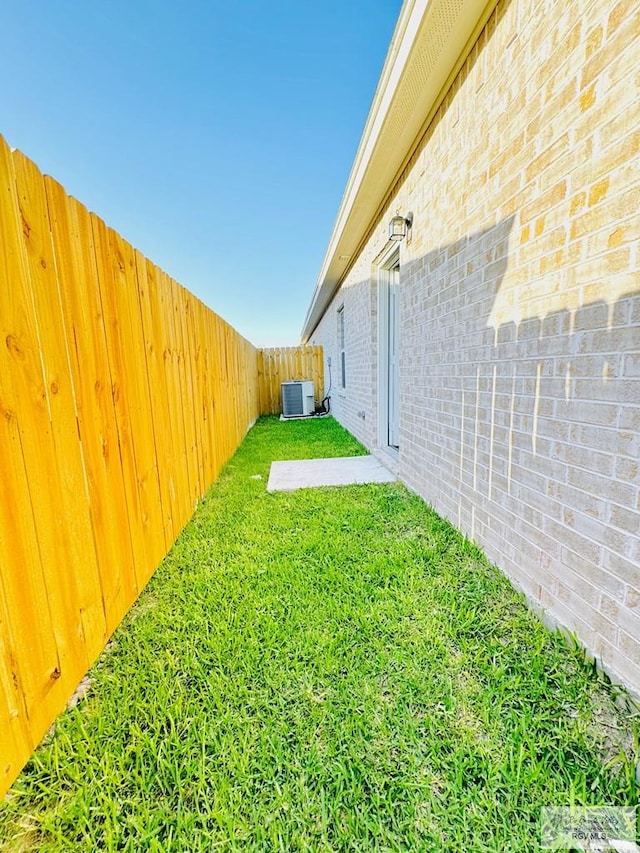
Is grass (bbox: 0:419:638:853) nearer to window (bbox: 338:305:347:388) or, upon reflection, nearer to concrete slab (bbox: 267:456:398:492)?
concrete slab (bbox: 267:456:398:492)

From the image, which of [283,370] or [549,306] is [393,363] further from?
[283,370]

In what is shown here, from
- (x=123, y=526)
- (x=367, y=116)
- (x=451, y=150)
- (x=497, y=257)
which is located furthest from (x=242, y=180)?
(x=123, y=526)

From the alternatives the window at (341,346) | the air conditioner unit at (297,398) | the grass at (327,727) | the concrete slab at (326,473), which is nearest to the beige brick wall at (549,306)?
the grass at (327,727)

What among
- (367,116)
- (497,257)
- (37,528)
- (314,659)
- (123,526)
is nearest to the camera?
Result: (37,528)

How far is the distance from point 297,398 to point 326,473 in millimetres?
5343

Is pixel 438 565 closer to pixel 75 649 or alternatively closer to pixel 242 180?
pixel 75 649

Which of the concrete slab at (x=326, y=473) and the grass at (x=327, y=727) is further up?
the grass at (x=327, y=727)

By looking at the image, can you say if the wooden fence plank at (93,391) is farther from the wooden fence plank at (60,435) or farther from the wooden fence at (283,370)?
the wooden fence at (283,370)

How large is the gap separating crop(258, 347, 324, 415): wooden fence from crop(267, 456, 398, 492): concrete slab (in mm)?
6314

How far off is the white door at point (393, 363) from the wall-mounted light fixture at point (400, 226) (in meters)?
1.11

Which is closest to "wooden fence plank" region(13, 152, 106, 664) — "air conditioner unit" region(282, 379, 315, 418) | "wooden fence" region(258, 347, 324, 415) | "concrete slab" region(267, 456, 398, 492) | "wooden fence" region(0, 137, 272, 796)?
"wooden fence" region(0, 137, 272, 796)

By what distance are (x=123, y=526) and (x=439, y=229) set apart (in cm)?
288

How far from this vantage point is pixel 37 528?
1.14 m

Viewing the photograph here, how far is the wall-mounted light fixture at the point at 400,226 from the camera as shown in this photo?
3294 millimetres
